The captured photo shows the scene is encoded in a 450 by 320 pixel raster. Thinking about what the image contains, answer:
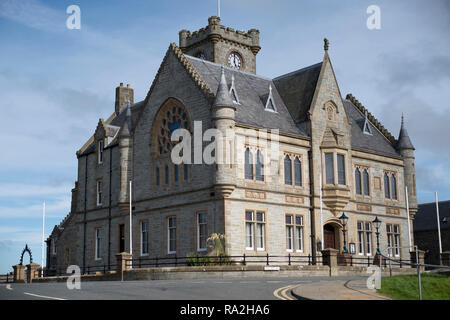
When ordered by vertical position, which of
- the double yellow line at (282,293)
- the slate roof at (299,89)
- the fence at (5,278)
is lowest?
the fence at (5,278)

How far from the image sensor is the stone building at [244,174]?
40750 millimetres

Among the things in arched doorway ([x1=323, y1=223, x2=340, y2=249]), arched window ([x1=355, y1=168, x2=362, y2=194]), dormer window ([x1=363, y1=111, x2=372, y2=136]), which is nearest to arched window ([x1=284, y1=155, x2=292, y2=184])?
arched doorway ([x1=323, y1=223, x2=340, y2=249])

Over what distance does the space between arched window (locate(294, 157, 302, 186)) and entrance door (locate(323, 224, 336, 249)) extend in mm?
4257

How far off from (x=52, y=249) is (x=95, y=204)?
628 inches

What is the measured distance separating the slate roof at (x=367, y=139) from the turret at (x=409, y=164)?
668mm

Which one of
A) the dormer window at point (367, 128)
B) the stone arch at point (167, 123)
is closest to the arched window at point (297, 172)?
the stone arch at point (167, 123)

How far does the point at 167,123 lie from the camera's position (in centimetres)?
4553

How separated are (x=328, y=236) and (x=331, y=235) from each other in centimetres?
42

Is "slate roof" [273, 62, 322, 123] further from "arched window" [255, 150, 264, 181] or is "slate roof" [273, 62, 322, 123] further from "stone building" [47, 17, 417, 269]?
"arched window" [255, 150, 264, 181]

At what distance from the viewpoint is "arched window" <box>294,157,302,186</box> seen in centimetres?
4419

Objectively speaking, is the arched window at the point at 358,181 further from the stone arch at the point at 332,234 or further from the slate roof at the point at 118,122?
the slate roof at the point at 118,122

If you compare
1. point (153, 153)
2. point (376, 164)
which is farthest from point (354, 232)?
point (153, 153)

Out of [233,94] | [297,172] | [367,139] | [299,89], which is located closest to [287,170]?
[297,172]

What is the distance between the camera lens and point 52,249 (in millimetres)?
65938
